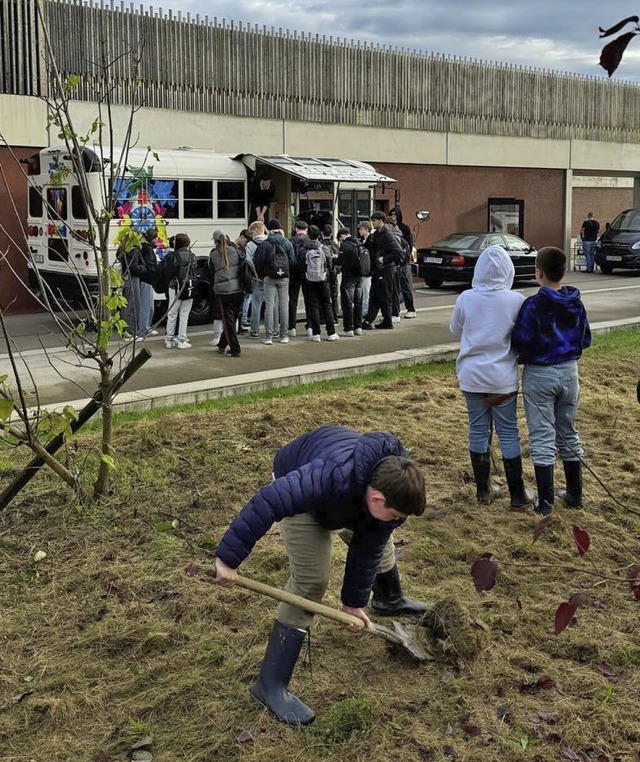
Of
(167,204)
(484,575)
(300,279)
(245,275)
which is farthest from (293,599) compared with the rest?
(167,204)

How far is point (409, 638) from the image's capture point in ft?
13.7

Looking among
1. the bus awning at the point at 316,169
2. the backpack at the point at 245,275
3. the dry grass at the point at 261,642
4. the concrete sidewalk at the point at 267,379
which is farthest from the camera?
the bus awning at the point at 316,169

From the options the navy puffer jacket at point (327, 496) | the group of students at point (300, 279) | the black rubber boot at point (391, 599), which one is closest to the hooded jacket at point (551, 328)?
the black rubber boot at point (391, 599)

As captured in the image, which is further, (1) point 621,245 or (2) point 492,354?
(1) point 621,245

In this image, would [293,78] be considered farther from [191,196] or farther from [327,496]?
[327,496]

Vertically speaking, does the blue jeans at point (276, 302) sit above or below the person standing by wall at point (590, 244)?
below

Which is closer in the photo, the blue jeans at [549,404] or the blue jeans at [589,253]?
the blue jeans at [549,404]

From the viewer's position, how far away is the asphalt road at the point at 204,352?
403 inches

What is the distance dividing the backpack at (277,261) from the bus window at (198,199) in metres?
3.80

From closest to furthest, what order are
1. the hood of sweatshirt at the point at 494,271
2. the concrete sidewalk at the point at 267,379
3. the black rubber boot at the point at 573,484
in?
the hood of sweatshirt at the point at 494,271
the black rubber boot at the point at 573,484
the concrete sidewalk at the point at 267,379

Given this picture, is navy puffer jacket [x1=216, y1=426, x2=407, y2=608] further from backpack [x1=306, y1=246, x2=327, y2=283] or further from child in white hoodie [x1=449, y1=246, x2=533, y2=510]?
backpack [x1=306, y1=246, x2=327, y2=283]

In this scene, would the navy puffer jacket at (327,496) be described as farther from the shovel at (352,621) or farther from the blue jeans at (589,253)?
the blue jeans at (589,253)

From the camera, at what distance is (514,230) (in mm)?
29203

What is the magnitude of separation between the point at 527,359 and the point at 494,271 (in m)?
0.62
